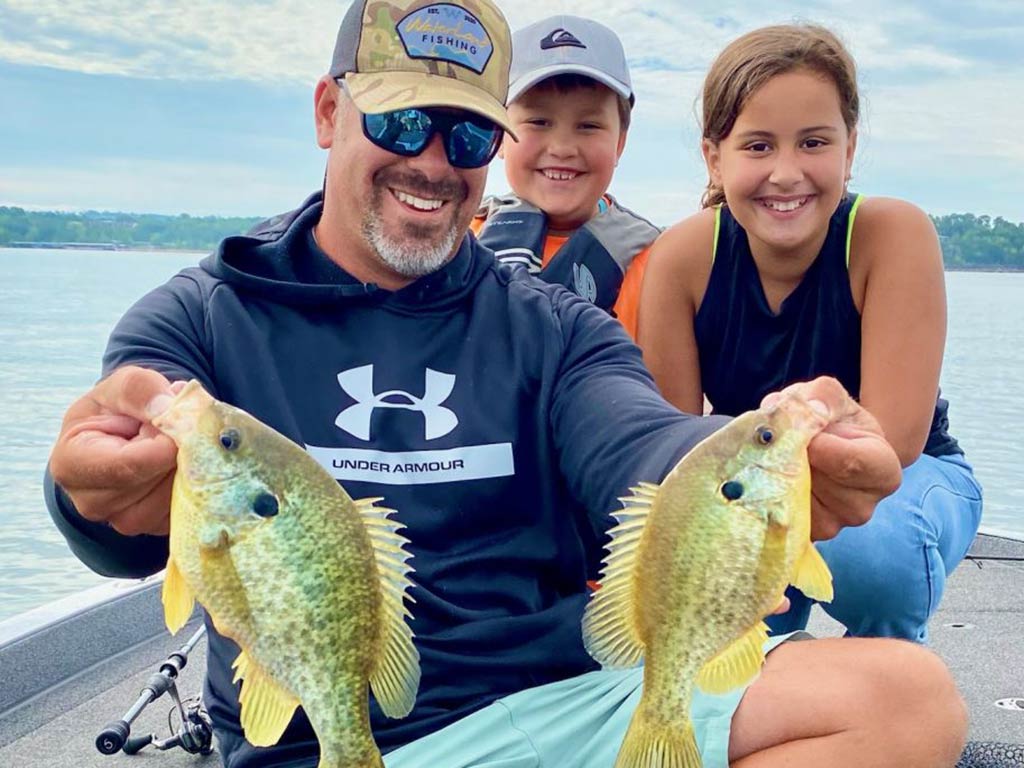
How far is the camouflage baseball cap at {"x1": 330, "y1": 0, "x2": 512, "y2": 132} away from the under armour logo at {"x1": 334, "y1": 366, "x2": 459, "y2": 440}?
2.45 ft

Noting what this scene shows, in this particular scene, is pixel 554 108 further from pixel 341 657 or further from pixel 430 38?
pixel 341 657

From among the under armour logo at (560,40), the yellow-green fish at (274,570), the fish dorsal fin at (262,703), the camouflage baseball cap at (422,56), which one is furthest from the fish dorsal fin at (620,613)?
the under armour logo at (560,40)

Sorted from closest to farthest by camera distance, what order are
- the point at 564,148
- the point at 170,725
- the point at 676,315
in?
the point at 676,315 < the point at 564,148 < the point at 170,725

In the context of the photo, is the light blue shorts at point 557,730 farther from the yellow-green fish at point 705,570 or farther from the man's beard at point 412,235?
the man's beard at point 412,235

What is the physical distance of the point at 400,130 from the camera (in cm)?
289

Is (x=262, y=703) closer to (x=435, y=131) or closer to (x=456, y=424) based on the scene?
(x=456, y=424)

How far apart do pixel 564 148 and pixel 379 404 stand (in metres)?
1.86

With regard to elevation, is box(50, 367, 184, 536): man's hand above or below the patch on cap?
below

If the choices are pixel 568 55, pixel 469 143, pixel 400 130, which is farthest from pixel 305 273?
pixel 568 55

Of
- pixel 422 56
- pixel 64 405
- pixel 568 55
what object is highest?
pixel 568 55

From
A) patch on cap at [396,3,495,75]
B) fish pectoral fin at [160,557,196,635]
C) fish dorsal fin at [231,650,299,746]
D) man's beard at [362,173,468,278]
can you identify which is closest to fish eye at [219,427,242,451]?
fish pectoral fin at [160,557,196,635]

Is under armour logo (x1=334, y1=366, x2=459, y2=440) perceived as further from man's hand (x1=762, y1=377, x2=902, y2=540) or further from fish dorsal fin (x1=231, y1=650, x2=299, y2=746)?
man's hand (x1=762, y1=377, x2=902, y2=540)

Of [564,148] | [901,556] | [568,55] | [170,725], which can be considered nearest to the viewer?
[901,556]

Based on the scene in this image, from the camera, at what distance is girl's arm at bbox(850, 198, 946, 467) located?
3.53 meters
